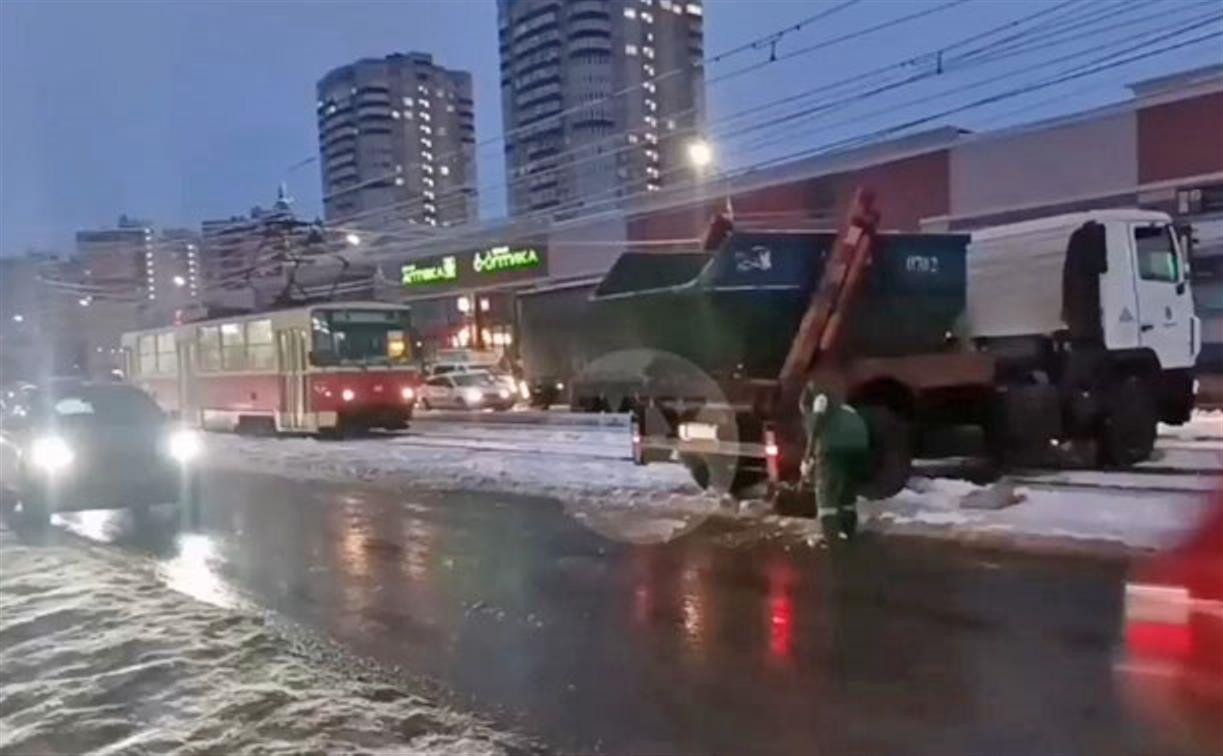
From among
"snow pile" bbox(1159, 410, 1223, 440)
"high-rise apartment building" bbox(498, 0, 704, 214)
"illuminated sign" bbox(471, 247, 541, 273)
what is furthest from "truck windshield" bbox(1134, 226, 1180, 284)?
"illuminated sign" bbox(471, 247, 541, 273)

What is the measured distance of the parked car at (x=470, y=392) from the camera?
4119cm

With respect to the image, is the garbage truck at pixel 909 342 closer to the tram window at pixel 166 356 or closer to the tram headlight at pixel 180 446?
the tram headlight at pixel 180 446

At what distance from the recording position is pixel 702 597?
8812 mm

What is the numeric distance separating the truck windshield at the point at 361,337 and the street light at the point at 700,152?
831 cm

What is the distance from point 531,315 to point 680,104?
10056mm

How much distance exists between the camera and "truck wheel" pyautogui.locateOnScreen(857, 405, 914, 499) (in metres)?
12.7

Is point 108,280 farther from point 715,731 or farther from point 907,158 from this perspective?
point 715,731

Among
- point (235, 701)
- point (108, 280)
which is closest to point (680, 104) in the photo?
point (235, 701)

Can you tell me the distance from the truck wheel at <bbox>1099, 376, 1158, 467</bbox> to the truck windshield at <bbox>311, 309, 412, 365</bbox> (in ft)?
61.7

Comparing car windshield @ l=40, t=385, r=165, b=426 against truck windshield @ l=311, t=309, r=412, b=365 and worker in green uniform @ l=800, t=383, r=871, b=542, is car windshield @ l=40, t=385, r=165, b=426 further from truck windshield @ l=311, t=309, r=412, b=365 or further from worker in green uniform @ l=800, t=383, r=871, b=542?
truck windshield @ l=311, t=309, r=412, b=365

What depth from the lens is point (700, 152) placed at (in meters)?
28.3

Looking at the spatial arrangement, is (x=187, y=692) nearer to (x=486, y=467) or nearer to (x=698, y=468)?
(x=698, y=468)

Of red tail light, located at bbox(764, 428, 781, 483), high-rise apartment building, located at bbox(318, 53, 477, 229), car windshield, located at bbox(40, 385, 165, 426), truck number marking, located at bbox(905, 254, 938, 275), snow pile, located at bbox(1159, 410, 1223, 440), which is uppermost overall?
high-rise apartment building, located at bbox(318, 53, 477, 229)

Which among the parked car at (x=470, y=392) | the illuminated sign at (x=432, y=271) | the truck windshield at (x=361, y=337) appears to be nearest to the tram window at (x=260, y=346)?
the truck windshield at (x=361, y=337)
